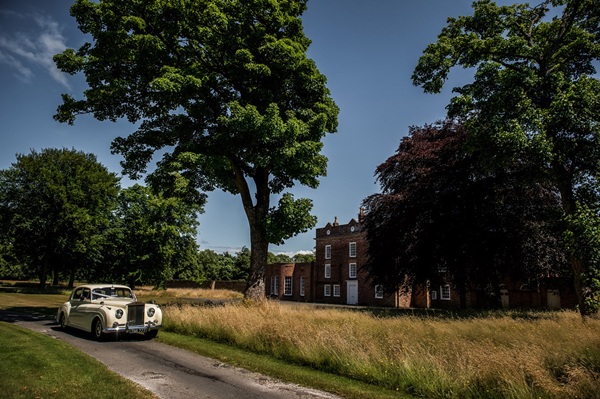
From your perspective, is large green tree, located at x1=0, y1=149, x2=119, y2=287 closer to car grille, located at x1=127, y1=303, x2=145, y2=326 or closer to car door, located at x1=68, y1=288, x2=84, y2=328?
car door, located at x1=68, y1=288, x2=84, y2=328

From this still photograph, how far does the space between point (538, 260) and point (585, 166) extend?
7610mm

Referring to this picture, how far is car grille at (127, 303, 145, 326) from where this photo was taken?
12.8m

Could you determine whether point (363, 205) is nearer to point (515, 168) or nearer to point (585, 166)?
point (515, 168)

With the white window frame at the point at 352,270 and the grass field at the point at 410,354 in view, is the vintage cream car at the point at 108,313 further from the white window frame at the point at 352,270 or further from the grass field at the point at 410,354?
the white window frame at the point at 352,270

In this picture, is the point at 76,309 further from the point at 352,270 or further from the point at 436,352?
the point at 352,270

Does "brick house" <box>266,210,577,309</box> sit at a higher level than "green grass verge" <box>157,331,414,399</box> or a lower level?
higher

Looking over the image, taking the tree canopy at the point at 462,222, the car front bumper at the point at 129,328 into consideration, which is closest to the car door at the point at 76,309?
the car front bumper at the point at 129,328

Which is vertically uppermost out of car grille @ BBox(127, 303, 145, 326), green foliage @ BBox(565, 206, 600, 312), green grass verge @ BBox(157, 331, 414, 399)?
green foliage @ BBox(565, 206, 600, 312)

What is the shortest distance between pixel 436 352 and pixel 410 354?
0.57m

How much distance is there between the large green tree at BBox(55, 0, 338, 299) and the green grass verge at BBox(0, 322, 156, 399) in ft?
30.6

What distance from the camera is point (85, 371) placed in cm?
823

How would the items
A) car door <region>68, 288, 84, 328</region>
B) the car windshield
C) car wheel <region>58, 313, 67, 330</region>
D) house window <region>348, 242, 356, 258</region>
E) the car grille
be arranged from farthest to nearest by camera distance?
house window <region>348, 242, 356, 258</region> → car wheel <region>58, 313, 67, 330</region> → the car windshield → car door <region>68, 288, 84, 328</region> → the car grille

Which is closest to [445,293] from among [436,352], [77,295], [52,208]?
[436,352]

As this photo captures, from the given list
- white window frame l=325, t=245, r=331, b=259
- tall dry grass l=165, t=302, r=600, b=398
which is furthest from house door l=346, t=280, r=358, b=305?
tall dry grass l=165, t=302, r=600, b=398
